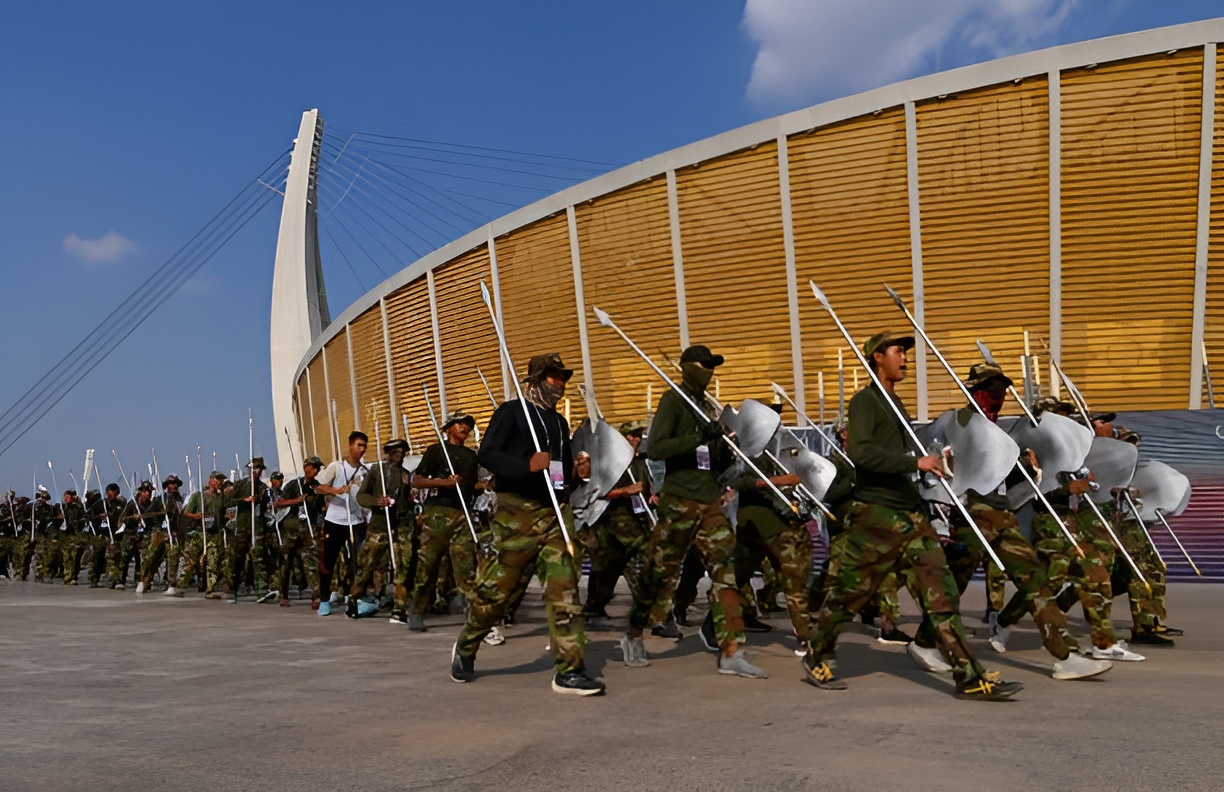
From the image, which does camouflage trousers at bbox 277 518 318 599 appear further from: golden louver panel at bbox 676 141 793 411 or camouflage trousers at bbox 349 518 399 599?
golden louver panel at bbox 676 141 793 411

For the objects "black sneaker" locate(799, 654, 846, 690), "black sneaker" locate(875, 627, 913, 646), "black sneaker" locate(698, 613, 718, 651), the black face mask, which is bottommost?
"black sneaker" locate(875, 627, 913, 646)

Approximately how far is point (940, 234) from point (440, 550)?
12559mm

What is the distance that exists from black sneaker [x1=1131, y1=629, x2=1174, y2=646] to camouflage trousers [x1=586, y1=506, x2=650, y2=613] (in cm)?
412

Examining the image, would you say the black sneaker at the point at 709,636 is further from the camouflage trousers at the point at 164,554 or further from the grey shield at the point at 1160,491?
the camouflage trousers at the point at 164,554

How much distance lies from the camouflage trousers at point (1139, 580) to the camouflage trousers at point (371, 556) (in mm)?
7130

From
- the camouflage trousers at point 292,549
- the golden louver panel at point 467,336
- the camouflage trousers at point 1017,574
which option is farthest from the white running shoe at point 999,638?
the golden louver panel at point 467,336

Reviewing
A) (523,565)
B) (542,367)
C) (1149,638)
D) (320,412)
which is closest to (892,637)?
(1149,638)

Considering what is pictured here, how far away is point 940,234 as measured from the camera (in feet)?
62.9

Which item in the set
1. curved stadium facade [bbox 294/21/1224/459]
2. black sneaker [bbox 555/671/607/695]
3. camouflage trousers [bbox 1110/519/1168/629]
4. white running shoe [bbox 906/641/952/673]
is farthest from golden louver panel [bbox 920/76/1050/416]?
black sneaker [bbox 555/671/607/695]

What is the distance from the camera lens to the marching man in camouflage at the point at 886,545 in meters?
5.76

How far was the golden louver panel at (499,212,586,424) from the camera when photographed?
23312 millimetres

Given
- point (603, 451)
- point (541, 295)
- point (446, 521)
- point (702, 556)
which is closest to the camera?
point (702, 556)

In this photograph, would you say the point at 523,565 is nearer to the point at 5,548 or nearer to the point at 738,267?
the point at 738,267

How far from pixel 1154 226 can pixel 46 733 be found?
59.7 ft
